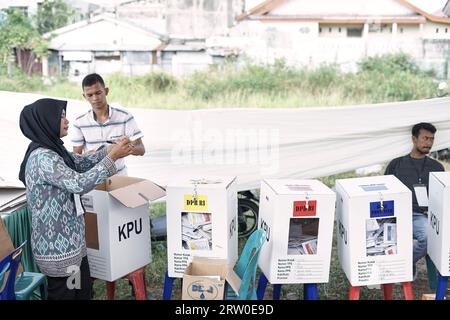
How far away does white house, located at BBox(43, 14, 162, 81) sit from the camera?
15.7 ft

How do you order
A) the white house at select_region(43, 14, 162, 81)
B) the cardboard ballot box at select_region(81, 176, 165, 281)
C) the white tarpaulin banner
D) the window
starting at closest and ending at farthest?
the cardboard ballot box at select_region(81, 176, 165, 281) → the white tarpaulin banner → the window → the white house at select_region(43, 14, 162, 81)

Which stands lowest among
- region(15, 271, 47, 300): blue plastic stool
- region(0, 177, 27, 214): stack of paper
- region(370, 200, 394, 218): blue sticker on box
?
region(15, 271, 47, 300): blue plastic stool

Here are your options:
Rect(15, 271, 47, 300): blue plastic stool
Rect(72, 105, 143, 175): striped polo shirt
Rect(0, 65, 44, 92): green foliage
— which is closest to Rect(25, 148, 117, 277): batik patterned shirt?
Rect(15, 271, 47, 300): blue plastic stool

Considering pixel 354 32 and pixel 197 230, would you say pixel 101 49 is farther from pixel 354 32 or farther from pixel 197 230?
pixel 197 230

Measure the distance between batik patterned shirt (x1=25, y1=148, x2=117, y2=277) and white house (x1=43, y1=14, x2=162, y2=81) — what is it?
2.14 m

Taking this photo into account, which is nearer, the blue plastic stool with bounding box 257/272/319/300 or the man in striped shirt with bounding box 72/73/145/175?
the blue plastic stool with bounding box 257/272/319/300

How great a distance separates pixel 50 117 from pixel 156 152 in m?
1.94

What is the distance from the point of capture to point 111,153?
2859 millimetres

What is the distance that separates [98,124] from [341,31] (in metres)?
2.00

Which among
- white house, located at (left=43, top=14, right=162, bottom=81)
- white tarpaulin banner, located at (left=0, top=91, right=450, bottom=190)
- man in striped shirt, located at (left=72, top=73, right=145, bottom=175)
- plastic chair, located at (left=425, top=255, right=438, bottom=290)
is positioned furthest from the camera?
white house, located at (left=43, top=14, right=162, bottom=81)

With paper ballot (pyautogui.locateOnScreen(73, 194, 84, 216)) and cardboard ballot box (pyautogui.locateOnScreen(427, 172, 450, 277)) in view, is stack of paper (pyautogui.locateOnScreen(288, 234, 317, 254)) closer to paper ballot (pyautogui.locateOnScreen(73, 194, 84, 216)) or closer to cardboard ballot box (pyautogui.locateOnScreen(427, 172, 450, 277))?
cardboard ballot box (pyautogui.locateOnScreen(427, 172, 450, 277))

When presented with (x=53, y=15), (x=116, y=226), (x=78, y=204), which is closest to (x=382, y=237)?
(x=116, y=226)

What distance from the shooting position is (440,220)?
3023 millimetres
